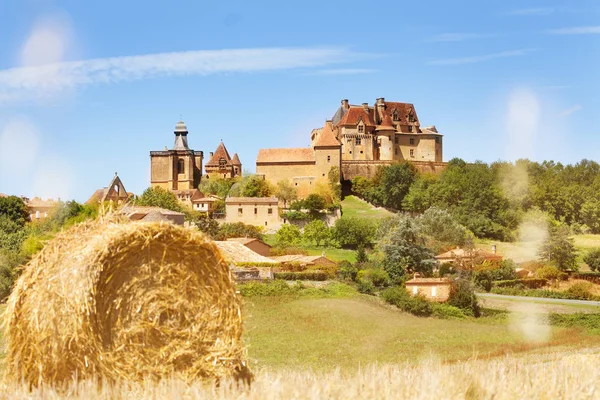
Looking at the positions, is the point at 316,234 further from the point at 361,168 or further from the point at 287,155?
the point at 361,168

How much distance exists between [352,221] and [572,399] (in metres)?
60.5

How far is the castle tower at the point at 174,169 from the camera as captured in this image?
109938mm

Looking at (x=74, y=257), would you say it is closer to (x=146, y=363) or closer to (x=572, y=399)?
(x=146, y=363)

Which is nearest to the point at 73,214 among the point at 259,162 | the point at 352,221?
the point at 352,221

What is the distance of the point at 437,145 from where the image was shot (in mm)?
107375

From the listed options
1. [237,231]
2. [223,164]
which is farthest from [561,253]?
[223,164]

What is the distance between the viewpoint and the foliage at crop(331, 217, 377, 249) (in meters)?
69.9

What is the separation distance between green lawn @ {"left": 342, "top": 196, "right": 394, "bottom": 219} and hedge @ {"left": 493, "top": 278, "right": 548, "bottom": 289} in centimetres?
3736

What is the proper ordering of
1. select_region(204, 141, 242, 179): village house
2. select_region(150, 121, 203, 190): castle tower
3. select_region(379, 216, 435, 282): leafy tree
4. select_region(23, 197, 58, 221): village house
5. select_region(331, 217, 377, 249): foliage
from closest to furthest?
select_region(379, 216, 435, 282): leafy tree → select_region(331, 217, 377, 249): foliage → select_region(23, 197, 58, 221): village house → select_region(150, 121, 203, 190): castle tower → select_region(204, 141, 242, 179): village house

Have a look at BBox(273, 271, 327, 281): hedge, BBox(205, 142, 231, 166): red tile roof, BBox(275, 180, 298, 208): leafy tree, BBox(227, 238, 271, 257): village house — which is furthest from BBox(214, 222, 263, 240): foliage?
BBox(205, 142, 231, 166): red tile roof

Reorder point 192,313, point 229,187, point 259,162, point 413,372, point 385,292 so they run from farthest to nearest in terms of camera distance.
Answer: point 229,187
point 259,162
point 385,292
point 413,372
point 192,313

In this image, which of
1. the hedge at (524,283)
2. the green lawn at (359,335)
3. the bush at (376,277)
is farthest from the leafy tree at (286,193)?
the green lawn at (359,335)

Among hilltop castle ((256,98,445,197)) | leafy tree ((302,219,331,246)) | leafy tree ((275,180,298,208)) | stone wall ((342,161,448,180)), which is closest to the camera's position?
leafy tree ((302,219,331,246))

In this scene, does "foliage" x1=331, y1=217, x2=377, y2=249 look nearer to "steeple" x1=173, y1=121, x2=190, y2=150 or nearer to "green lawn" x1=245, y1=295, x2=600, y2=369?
"green lawn" x1=245, y1=295, x2=600, y2=369
